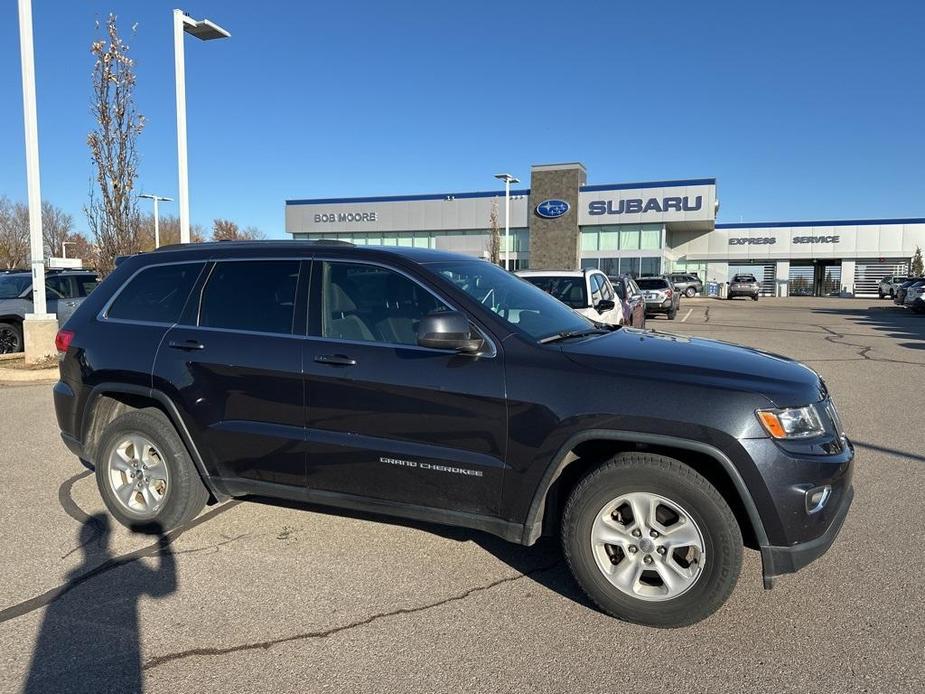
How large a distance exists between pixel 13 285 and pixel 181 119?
443cm

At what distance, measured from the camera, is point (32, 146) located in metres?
10.8

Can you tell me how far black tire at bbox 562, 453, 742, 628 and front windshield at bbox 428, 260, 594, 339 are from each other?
2.81 feet

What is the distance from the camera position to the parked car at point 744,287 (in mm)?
44562

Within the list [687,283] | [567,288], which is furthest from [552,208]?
[567,288]

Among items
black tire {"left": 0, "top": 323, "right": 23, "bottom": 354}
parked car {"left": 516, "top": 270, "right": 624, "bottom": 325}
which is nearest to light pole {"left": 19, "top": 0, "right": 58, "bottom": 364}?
black tire {"left": 0, "top": 323, "right": 23, "bottom": 354}

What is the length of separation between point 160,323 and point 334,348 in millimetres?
1373

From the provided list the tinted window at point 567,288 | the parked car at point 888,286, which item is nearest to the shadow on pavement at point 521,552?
the tinted window at point 567,288

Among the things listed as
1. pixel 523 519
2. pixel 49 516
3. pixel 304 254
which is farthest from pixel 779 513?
pixel 49 516

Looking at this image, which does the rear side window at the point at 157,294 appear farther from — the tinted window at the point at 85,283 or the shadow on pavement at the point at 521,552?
the tinted window at the point at 85,283

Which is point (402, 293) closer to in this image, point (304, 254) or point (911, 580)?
point (304, 254)

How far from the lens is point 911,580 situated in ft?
11.9

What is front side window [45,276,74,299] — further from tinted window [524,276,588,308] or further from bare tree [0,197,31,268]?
bare tree [0,197,31,268]

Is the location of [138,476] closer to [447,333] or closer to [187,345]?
[187,345]

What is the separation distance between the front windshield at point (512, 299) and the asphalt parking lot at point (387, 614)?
1382mm
